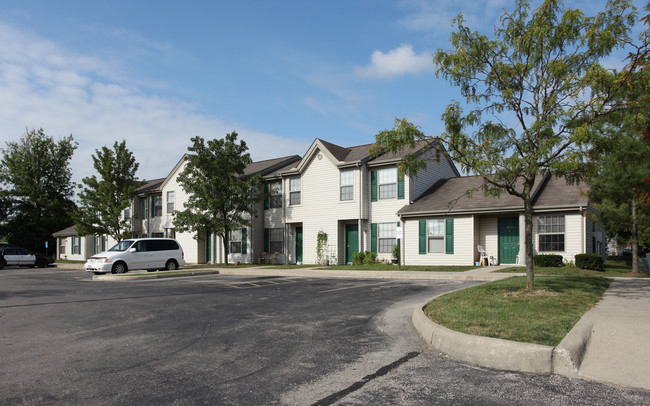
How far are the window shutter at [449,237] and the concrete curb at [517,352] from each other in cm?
1649

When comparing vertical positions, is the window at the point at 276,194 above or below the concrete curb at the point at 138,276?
above

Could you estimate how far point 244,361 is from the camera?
5.98 m

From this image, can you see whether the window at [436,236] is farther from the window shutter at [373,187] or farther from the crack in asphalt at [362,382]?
the crack in asphalt at [362,382]

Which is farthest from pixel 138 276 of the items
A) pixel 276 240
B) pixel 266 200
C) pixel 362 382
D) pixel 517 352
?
pixel 517 352

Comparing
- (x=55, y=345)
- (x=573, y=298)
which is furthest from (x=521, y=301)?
(x=55, y=345)

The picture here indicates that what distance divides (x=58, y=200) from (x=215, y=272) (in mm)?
40081

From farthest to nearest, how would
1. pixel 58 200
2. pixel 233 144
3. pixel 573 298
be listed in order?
pixel 58 200, pixel 233 144, pixel 573 298

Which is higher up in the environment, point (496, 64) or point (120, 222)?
point (496, 64)

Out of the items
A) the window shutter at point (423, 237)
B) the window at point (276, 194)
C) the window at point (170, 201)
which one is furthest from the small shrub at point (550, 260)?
the window at point (170, 201)

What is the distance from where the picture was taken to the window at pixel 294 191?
28969 millimetres

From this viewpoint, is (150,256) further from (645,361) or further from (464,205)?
(645,361)

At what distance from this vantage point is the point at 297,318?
9070mm

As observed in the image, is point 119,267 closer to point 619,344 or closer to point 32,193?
point 619,344

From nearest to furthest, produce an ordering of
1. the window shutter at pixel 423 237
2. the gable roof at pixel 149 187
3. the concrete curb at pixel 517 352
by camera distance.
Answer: the concrete curb at pixel 517 352 → the window shutter at pixel 423 237 → the gable roof at pixel 149 187
